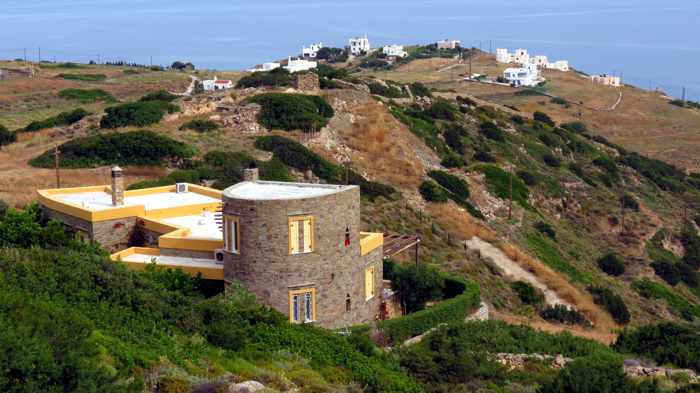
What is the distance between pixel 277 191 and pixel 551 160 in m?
41.0

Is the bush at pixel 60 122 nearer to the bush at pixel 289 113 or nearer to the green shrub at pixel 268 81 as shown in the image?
the bush at pixel 289 113

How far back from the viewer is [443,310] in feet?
74.2

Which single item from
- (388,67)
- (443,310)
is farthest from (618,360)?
(388,67)

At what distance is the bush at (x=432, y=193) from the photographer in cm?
4128

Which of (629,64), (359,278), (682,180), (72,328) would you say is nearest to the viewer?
(72,328)

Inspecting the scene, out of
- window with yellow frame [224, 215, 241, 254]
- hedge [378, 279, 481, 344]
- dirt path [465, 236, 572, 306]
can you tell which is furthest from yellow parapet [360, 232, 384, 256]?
dirt path [465, 236, 572, 306]

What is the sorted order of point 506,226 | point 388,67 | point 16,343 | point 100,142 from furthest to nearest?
point 388,67
point 506,226
point 100,142
point 16,343

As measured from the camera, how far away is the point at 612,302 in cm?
3512

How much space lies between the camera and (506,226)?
139 ft

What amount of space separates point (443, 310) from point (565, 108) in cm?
7724

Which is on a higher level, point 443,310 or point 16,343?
point 16,343

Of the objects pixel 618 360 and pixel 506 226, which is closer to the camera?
pixel 618 360

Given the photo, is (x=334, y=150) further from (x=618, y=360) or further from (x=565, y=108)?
(x=565, y=108)

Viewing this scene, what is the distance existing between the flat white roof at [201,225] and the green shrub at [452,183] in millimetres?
20634
